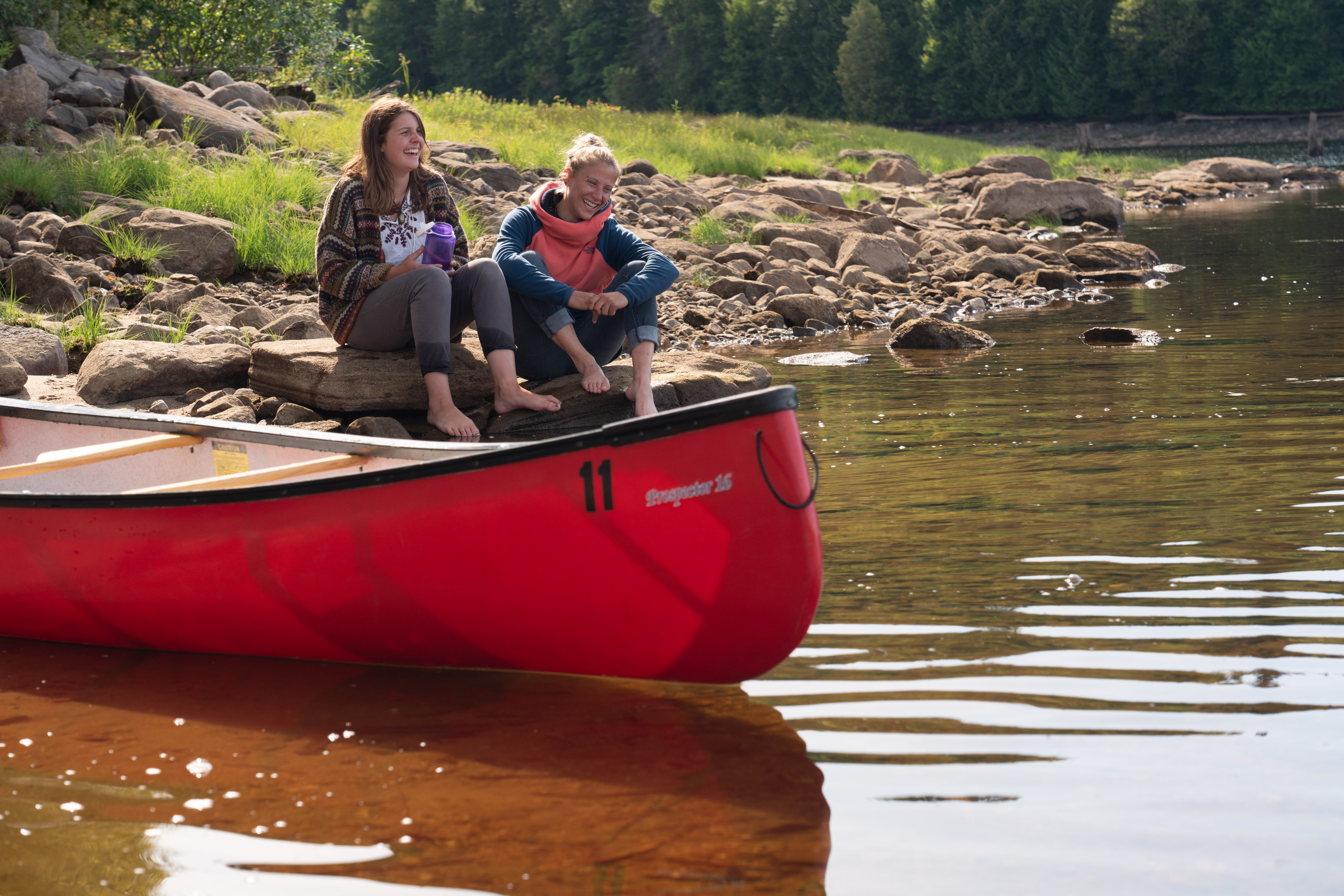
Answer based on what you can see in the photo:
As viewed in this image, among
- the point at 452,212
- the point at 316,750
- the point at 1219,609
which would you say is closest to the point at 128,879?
the point at 316,750

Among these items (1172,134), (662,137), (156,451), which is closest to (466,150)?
(662,137)

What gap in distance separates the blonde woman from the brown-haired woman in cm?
15

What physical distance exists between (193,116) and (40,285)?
14.3 feet

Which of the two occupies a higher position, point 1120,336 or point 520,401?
point 520,401

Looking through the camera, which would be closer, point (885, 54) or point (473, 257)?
point (473, 257)

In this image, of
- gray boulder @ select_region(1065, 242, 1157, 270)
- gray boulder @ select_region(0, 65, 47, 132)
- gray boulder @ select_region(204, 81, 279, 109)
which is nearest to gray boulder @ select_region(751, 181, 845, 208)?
gray boulder @ select_region(1065, 242, 1157, 270)

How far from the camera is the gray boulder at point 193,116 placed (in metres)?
10.6

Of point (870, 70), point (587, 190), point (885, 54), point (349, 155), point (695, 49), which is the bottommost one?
point (587, 190)

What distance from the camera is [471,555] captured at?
3.13 meters

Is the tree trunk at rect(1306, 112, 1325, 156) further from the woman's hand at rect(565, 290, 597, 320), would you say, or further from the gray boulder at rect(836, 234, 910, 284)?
the woman's hand at rect(565, 290, 597, 320)

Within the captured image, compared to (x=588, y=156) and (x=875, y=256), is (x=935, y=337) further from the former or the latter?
(x=588, y=156)

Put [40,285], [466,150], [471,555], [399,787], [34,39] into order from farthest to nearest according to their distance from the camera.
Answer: [466,150] < [34,39] < [40,285] < [471,555] < [399,787]

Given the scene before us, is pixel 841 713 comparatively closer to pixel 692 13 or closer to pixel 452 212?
pixel 452 212

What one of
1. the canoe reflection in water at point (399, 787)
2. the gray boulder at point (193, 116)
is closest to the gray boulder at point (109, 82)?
the gray boulder at point (193, 116)
